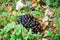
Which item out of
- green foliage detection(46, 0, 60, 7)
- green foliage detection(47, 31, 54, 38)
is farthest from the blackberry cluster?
green foliage detection(46, 0, 60, 7)

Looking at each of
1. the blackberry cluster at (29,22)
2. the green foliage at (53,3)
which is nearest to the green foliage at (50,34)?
the blackberry cluster at (29,22)

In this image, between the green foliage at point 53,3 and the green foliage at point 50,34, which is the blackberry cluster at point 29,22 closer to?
the green foliage at point 50,34

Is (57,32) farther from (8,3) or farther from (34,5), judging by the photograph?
(8,3)

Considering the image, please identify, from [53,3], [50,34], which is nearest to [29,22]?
[50,34]

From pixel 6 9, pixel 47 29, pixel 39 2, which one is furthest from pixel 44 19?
pixel 6 9

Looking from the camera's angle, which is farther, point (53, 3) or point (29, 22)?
point (53, 3)

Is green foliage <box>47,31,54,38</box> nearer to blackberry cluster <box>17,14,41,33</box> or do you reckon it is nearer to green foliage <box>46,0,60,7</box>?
blackberry cluster <box>17,14,41,33</box>

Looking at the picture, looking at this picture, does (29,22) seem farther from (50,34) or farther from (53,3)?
(53,3)

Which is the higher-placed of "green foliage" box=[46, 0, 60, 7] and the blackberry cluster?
"green foliage" box=[46, 0, 60, 7]
